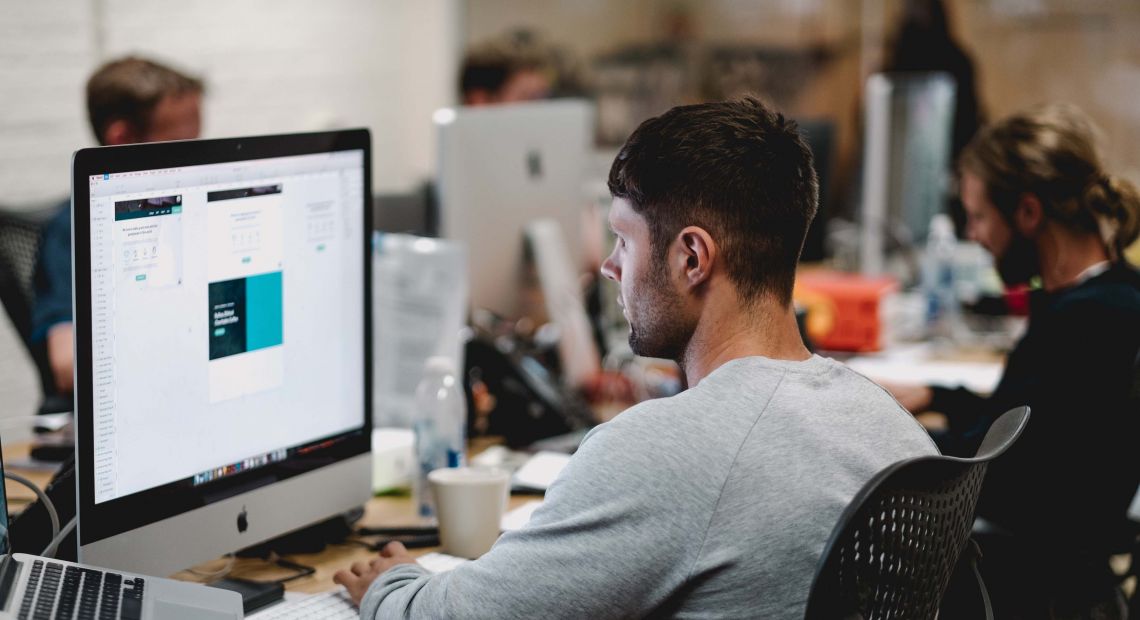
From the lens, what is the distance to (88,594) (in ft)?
3.58

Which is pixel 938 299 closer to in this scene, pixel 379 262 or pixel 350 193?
pixel 379 262

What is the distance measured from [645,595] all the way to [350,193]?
28.8 inches

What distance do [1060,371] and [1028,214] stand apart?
1.09ft

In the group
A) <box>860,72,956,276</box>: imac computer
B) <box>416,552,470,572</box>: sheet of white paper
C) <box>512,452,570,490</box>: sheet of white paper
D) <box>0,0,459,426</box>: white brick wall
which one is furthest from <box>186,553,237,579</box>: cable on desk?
<box>860,72,956,276</box>: imac computer

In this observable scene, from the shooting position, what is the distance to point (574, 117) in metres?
2.78

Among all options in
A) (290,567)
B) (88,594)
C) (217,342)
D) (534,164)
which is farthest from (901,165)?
(88,594)

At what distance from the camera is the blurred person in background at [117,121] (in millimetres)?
2430

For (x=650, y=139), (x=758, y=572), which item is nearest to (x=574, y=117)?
(x=650, y=139)

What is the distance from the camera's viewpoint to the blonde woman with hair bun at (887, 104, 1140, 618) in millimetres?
1828

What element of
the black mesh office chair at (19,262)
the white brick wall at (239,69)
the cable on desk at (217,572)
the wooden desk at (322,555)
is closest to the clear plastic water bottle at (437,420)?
the wooden desk at (322,555)

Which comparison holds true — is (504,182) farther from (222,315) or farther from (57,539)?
(57,539)

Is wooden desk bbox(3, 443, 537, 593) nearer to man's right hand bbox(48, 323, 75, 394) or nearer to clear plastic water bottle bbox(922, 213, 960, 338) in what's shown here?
man's right hand bbox(48, 323, 75, 394)

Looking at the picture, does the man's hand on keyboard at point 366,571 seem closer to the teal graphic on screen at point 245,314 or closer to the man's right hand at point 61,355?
the teal graphic on screen at point 245,314

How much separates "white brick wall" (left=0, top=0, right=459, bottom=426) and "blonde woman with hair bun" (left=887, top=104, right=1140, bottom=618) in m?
1.27
